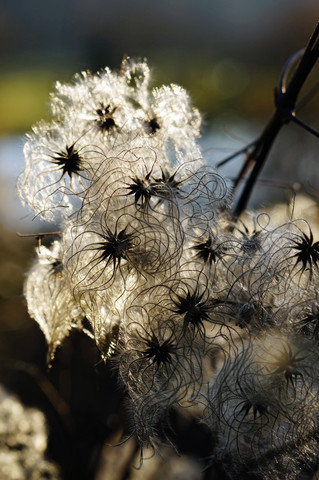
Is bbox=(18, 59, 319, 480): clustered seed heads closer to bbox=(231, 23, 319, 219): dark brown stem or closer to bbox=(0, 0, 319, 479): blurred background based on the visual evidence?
bbox=(231, 23, 319, 219): dark brown stem

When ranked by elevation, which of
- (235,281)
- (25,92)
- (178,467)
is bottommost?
(178,467)

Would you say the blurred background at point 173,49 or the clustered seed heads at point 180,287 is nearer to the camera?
the clustered seed heads at point 180,287

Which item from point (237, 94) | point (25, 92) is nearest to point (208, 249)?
point (237, 94)

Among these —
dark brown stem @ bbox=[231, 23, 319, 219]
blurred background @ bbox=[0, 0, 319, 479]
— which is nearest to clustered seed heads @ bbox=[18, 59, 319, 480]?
dark brown stem @ bbox=[231, 23, 319, 219]

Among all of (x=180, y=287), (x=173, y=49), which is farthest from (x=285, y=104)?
(x=173, y=49)

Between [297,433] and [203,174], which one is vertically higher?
[203,174]

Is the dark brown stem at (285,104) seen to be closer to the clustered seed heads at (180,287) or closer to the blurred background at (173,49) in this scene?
the clustered seed heads at (180,287)

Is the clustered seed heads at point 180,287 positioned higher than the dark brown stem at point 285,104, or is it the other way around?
the dark brown stem at point 285,104

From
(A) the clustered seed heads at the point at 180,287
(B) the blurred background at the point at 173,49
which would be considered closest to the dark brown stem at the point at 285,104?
(A) the clustered seed heads at the point at 180,287

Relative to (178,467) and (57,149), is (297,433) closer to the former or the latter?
(57,149)

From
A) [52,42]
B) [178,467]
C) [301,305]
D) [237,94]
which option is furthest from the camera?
[52,42]
